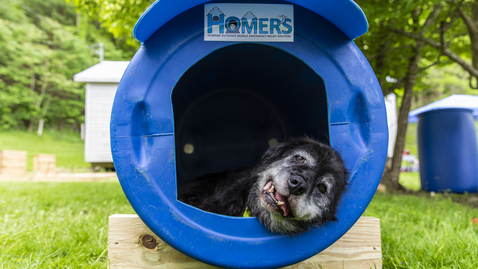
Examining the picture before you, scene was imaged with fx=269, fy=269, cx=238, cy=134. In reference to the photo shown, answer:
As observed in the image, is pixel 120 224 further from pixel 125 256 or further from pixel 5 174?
pixel 5 174

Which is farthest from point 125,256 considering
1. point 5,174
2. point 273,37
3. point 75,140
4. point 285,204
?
point 75,140

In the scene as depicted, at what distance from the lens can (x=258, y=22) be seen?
5.41 ft

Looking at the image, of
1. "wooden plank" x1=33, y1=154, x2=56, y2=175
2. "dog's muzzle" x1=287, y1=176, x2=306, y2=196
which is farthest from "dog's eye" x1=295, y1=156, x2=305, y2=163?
"wooden plank" x1=33, y1=154, x2=56, y2=175

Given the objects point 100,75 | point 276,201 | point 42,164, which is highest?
point 100,75

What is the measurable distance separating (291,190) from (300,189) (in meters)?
0.05

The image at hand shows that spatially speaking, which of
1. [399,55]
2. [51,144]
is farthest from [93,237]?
[51,144]

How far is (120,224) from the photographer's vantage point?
1690 mm

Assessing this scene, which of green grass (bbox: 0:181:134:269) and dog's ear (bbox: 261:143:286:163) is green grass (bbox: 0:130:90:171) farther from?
dog's ear (bbox: 261:143:286:163)

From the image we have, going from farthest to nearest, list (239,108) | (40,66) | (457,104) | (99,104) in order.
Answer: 1. (40,66)
2. (99,104)
3. (457,104)
4. (239,108)

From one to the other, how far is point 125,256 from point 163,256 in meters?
0.24

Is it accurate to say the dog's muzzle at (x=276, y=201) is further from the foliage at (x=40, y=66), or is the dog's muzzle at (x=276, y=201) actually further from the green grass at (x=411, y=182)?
the foliage at (x=40, y=66)

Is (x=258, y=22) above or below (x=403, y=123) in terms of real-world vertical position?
above

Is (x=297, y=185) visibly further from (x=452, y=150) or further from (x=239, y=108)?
(x=452, y=150)

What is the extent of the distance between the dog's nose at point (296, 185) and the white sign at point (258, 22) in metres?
0.84
